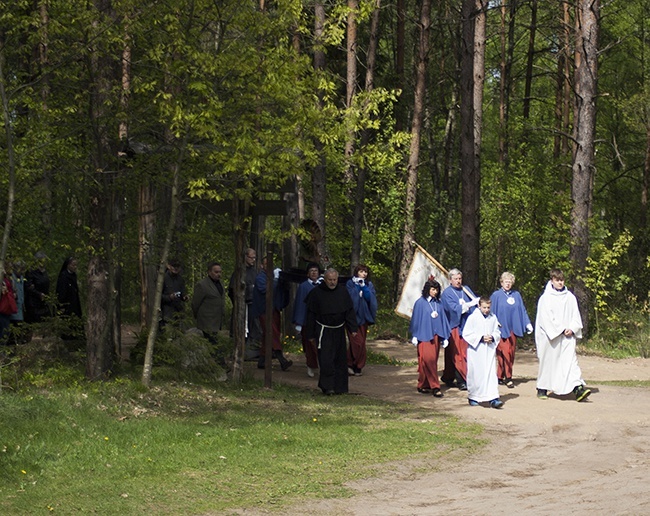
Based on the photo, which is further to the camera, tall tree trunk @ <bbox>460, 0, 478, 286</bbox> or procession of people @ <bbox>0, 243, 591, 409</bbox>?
tall tree trunk @ <bbox>460, 0, 478, 286</bbox>

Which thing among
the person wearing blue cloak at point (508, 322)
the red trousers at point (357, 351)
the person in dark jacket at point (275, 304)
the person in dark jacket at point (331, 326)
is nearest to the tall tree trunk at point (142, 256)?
the person in dark jacket at point (275, 304)

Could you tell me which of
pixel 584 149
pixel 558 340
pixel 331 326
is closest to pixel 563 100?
pixel 584 149

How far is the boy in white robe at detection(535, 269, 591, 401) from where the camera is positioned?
16891 millimetres

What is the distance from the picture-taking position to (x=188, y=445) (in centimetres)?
1216

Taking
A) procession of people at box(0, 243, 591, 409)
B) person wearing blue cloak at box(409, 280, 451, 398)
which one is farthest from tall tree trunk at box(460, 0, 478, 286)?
person wearing blue cloak at box(409, 280, 451, 398)

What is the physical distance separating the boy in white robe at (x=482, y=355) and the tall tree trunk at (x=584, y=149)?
30.6ft

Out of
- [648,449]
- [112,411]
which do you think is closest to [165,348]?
[112,411]

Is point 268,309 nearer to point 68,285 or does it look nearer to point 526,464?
point 68,285

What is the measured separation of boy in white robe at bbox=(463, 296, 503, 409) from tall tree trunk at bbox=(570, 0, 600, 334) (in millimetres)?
9313

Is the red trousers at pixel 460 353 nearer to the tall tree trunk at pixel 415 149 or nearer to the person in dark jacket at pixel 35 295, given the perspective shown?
the person in dark jacket at pixel 35 295

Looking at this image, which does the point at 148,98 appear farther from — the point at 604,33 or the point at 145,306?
the point at 604,33

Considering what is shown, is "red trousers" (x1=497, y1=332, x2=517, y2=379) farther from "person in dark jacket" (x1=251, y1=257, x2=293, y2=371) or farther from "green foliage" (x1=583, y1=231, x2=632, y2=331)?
"green foliage" (x1=583, y1=231, x2=632, y2=331)

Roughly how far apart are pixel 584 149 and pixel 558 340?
9374 millimetres

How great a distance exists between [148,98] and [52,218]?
11.5 m
